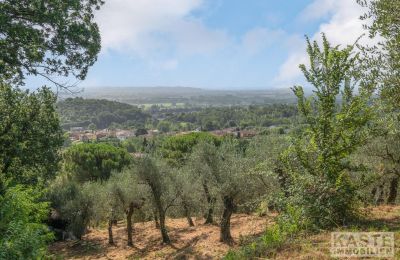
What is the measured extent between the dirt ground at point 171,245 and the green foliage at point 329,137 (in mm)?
9262

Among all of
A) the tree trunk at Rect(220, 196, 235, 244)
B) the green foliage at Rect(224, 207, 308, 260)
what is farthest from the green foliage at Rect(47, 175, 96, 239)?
the green foliage at Rect(224, 207, 308, 260)

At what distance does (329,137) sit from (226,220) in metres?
11.9

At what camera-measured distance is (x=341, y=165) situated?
12.4 meters

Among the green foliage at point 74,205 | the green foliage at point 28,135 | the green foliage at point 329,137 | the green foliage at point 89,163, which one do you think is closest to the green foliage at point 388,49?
the green foliage at point 329,137

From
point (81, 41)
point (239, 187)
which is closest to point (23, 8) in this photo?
point (81, 41)

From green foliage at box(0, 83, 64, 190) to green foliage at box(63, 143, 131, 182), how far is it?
29.7 m

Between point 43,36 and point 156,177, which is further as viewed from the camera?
point 156,177

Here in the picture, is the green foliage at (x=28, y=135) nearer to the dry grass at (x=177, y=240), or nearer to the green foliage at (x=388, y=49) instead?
the dry grass at (x=177, y=240)

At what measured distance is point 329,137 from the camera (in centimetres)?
1245

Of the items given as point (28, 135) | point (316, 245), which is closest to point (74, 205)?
point (28, 135)

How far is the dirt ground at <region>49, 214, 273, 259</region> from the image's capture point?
22.4m

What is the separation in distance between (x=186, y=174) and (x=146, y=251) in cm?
623

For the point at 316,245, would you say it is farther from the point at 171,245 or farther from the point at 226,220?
the point at 171,245

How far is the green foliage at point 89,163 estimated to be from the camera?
50.5 m
